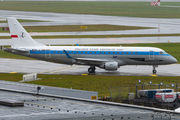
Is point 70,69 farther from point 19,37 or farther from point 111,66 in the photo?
point 19,37

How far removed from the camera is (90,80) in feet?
178

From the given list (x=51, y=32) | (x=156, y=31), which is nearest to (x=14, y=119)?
(x=51, y=32)

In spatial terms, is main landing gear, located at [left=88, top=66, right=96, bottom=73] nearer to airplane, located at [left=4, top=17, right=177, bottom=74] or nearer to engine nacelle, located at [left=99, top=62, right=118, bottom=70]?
airplane, located at [left=4, top=17, right=177, bottom=74]

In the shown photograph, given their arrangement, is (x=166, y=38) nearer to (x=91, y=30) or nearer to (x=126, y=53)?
(x=91, y=30)

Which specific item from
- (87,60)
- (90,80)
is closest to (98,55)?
(87,60)

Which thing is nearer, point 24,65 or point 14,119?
point 14,119

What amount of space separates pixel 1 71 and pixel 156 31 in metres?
77.9

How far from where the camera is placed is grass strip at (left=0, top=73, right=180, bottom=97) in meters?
49.7

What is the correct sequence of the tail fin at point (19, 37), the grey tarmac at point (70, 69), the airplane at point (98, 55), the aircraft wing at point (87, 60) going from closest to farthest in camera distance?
1. the aircraft wing at point (87, 60)
2. the airplane at point (98, 55)
3. the grey tarmac at point (70, 69)
4. the tail fin at point (19, 37)

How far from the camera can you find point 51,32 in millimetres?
123875

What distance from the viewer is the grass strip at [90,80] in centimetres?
4970

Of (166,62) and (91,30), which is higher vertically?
(91,30)

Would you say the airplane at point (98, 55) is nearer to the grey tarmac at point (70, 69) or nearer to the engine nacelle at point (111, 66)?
the engine nacelle at point (111, 66)

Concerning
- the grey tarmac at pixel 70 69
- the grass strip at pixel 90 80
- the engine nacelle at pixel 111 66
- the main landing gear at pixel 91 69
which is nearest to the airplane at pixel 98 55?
the main landing gear at pixel 91 69
